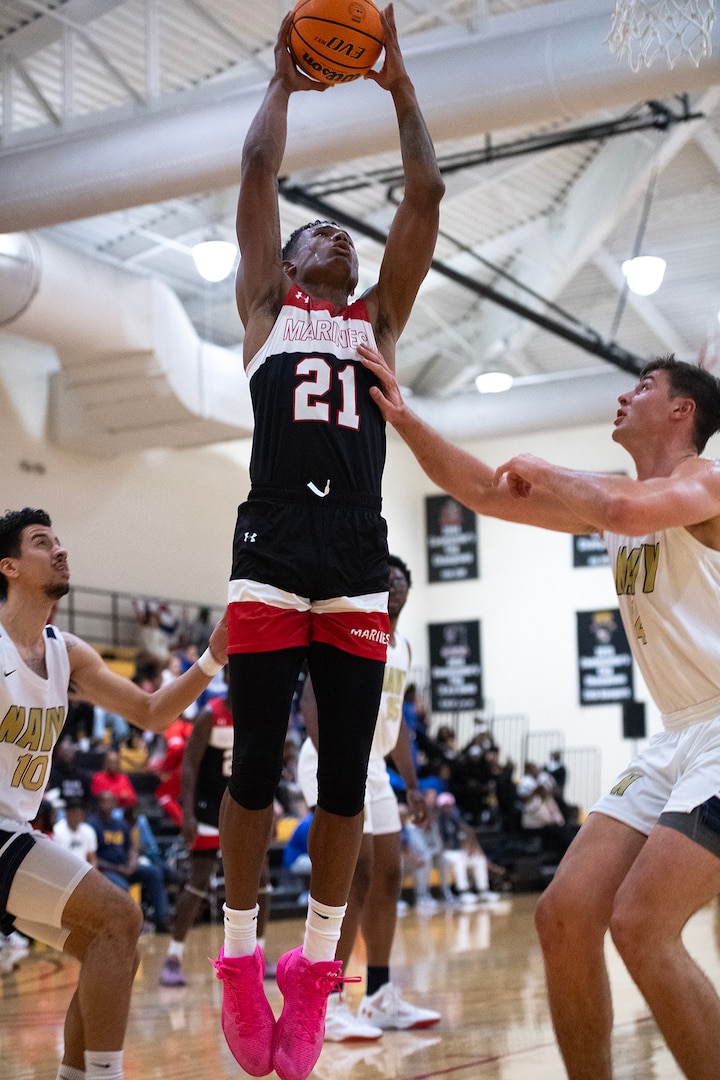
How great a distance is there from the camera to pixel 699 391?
412cm

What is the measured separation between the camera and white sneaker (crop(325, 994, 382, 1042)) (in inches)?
235

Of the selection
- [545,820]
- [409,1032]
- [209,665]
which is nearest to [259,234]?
[209,665]

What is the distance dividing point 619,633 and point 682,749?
65.3 ft

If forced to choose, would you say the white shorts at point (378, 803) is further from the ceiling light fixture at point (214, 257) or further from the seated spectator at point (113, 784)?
the ceiling light fixture at point (214, 257)

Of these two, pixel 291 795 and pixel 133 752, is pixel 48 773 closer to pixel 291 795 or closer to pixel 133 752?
pixel 133 752

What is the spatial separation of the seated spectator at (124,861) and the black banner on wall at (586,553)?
516 inches

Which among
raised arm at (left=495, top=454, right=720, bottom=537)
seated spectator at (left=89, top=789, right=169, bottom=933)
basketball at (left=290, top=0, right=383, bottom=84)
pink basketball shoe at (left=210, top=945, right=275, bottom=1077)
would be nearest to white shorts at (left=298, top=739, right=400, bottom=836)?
pink basketball shoe at (left=210, top=945, right=275, bottom=1077)

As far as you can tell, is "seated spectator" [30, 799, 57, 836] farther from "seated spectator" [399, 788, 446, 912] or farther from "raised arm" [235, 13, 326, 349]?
"raised arm" [235, 13, 326, 349]

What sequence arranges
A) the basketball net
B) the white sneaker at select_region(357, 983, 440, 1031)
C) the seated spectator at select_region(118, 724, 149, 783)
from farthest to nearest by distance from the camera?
the seated spectator at select_region(118, 724, 149, 783) → the basketball net → the white sneaker at select_region(357, 983, 440, 1031)

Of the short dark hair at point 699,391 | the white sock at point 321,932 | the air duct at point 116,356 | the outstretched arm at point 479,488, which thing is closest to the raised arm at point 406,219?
the outstretched arm at point 479,488

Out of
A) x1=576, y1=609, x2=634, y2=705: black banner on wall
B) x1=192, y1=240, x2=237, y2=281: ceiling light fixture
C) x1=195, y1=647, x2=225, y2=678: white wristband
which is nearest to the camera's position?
x1=195, y1=647, x2=225, y2=678: white wristband

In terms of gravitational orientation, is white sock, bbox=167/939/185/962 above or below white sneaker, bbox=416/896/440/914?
above

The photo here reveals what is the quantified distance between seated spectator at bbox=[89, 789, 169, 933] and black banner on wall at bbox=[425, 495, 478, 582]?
1329 centimetres

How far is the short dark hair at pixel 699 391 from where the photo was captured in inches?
162
